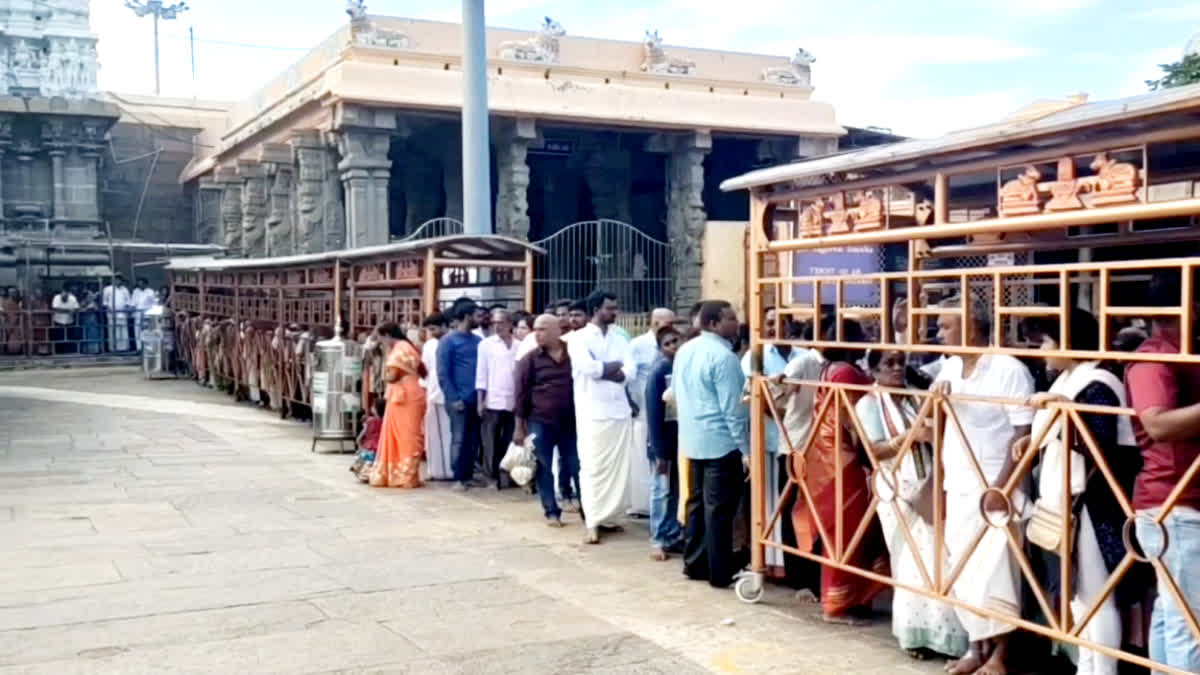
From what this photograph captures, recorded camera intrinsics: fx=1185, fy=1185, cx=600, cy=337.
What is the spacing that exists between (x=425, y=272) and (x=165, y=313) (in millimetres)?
11715

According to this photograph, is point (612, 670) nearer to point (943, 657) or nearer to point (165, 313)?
point (943, 657)

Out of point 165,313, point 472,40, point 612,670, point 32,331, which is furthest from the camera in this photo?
point 32,331

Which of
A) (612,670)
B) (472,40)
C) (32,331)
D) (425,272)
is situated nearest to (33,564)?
(612,670)

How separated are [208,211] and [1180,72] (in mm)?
22900

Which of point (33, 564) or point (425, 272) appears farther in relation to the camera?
point (425, 272)

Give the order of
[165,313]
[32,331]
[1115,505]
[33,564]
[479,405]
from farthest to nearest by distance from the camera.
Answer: [32,331]
[165,313]
[479,405]
[33,564]
[1115,505]

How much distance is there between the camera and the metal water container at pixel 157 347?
829 inches

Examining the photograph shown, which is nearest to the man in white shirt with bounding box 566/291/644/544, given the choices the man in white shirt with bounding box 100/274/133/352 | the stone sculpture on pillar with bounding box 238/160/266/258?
the stone sculpture on pillar with bounding box 238/160/266/258

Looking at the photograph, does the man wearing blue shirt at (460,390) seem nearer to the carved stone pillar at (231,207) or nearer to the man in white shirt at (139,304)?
the man in white shirt at (139,304)

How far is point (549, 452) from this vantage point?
8531 mm

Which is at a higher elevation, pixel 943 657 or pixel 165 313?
pixel 165 313

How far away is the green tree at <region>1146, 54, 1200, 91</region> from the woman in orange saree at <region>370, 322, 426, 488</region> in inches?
438

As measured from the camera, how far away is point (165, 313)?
21.5 metres

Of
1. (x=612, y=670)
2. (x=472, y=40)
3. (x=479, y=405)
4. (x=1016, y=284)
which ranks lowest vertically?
(x=612, y=670)
